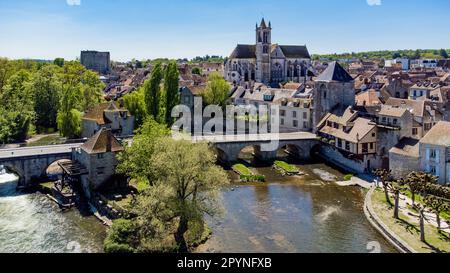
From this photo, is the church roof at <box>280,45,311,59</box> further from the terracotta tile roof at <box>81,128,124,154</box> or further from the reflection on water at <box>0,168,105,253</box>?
the reflection on water at <box>0,168,105,253</box>

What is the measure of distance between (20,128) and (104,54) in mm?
120678

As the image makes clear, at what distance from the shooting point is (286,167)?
175 ft

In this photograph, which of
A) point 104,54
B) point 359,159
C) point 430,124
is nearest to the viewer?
point 359,159

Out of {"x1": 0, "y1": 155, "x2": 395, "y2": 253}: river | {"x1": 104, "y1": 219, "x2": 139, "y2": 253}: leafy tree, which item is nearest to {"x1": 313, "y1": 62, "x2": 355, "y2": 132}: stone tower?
{"x1": 0, "y1": 155, "x2": 395, "y2": 253}: river

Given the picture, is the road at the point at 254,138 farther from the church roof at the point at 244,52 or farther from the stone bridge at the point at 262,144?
the church roof at the point at 244,52

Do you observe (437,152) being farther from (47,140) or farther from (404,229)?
(47,140)

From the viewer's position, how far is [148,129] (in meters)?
41.0

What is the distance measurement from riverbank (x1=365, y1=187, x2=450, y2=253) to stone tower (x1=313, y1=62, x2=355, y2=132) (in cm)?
2353

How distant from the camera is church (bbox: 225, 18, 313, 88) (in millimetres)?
113125

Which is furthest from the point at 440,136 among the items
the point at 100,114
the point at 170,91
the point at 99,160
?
the point at 100,114

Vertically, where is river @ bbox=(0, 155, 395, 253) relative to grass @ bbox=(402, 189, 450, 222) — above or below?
below

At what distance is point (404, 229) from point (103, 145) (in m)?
28.3

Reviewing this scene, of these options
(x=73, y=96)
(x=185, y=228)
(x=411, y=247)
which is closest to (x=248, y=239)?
(x=185, y=228)

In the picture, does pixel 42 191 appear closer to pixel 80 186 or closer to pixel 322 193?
pixel 80 186
